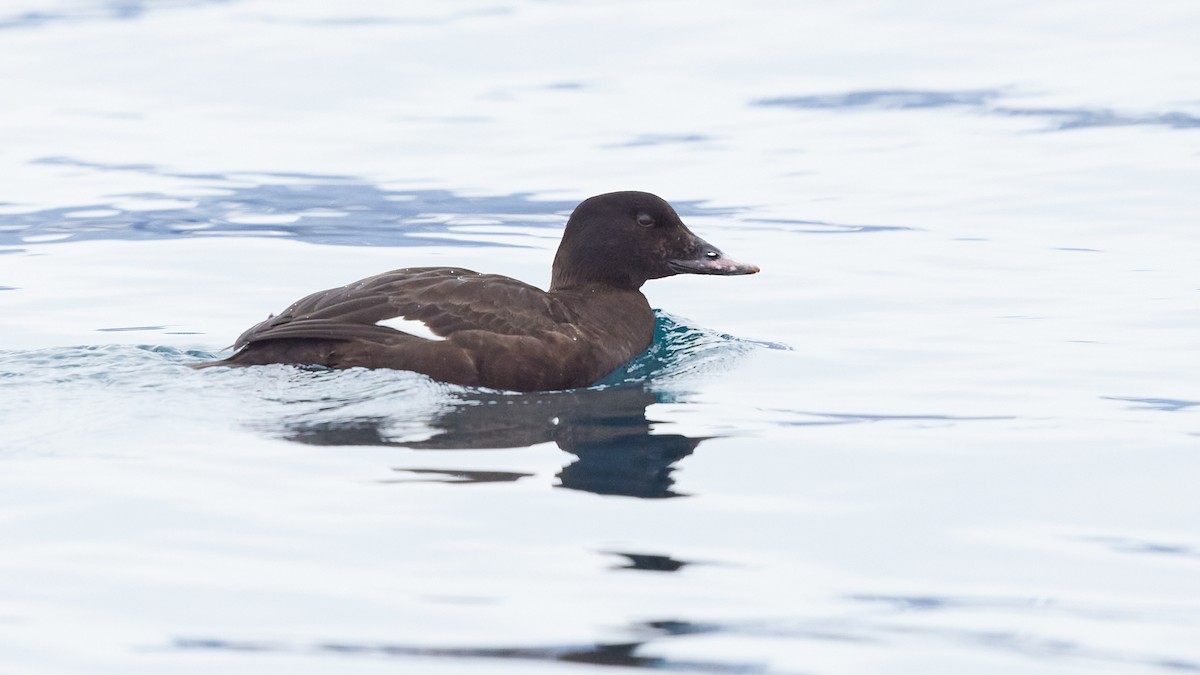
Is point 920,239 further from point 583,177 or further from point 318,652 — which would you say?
point 318,652

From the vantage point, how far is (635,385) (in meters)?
7.43

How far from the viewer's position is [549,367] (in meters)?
7.12

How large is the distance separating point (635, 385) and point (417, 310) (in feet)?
3.28

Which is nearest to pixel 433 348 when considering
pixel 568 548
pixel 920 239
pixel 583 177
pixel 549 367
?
pixel 549 367

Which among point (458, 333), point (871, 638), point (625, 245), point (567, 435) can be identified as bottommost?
point (871, 638)

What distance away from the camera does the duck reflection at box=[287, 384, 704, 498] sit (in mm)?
5812

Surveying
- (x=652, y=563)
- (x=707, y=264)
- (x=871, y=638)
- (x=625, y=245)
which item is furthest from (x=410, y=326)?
(x=871, y=638)

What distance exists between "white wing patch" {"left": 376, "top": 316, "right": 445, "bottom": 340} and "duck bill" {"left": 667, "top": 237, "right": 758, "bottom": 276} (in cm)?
155

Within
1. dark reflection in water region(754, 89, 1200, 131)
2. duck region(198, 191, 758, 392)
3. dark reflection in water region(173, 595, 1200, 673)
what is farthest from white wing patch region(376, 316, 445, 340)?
dark reflection in water region(754, 89, 1200, 131)

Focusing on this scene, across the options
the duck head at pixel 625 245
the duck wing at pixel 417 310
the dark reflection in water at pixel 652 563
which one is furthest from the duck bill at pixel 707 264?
the dark reflection in water at pixel 652 563

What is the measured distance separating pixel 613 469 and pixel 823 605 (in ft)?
4.71

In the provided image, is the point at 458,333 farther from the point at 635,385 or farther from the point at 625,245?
the point at 625,245

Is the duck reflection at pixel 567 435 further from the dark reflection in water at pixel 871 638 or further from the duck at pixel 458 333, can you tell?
the dark reflection in water at pixel 871 638

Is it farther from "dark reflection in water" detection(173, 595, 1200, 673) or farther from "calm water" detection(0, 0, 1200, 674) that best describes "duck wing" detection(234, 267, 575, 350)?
"dark reflection in water" detection(173, 595, 1200, 673)
